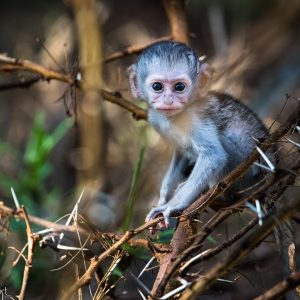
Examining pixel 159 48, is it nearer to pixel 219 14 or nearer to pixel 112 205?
pixel 112 205

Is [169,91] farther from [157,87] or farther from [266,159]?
[266,159]

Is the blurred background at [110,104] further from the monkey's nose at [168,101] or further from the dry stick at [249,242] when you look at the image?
the dry stick at [249,242]

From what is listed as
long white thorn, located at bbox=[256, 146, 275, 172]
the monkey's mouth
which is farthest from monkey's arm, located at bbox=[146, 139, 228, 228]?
long white thorn, located at bbox=[256, 146, 275, 172]

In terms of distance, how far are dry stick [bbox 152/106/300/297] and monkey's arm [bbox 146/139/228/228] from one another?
20.5 inches

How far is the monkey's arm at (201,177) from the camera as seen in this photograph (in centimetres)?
379

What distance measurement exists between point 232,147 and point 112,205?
1.66 metres

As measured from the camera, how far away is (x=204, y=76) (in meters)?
4.16

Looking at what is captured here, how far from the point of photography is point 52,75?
424 cm

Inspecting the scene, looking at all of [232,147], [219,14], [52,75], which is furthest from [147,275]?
[219,14]

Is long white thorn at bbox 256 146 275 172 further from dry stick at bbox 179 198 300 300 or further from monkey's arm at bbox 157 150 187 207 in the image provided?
monkey's arm at bbox 157 150 187 207

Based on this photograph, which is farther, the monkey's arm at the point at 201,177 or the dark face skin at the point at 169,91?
the dark face skin at the point at 169,91

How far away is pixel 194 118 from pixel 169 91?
0.24 metres

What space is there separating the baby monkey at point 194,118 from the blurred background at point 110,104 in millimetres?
336

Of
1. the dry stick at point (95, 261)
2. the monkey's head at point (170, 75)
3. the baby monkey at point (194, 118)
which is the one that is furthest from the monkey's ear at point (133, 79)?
the dry stick at point (95, 261)
